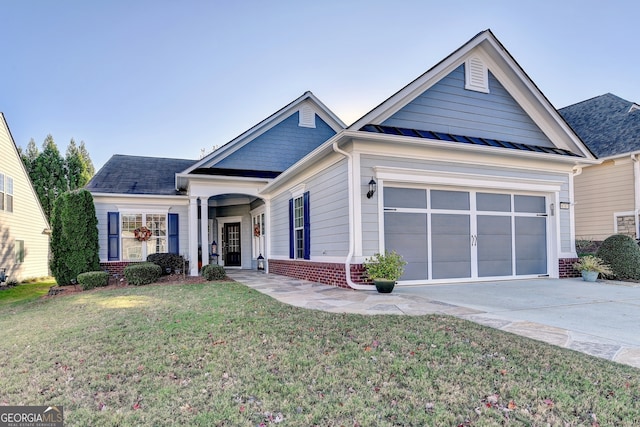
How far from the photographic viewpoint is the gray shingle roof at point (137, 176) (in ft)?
46.6

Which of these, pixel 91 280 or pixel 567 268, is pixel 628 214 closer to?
pixel 567 268

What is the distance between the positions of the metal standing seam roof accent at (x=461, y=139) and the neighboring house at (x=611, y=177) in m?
2.88

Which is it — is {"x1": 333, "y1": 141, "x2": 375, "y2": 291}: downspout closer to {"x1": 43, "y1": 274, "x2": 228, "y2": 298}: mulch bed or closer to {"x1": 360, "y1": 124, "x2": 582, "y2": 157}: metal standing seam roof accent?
{"x1": 360, "y1": 124, "x2": 582, "y2": 157}: metal standing seam roof accent

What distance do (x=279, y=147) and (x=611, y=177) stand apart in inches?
464

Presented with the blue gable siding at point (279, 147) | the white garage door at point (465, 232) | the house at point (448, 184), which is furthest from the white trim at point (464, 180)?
the blue gable siding at point (279, 147)

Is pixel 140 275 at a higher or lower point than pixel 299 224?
lower

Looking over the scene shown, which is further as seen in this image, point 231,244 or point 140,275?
point 231,244

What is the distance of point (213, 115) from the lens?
2209 centimetres

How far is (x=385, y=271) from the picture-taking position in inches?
291

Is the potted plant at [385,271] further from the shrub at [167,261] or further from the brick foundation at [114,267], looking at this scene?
the brick foundation at [114,267]

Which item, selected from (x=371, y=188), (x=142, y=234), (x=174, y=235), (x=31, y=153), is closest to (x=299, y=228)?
(x=371, y=188)

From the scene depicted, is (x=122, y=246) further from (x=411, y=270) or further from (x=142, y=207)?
(x=411, y=270)

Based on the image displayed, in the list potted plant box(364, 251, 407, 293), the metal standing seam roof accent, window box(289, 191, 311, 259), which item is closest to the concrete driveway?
potted plant box(364, 251, 407, 293)

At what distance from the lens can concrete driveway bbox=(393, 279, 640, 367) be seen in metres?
4.00
